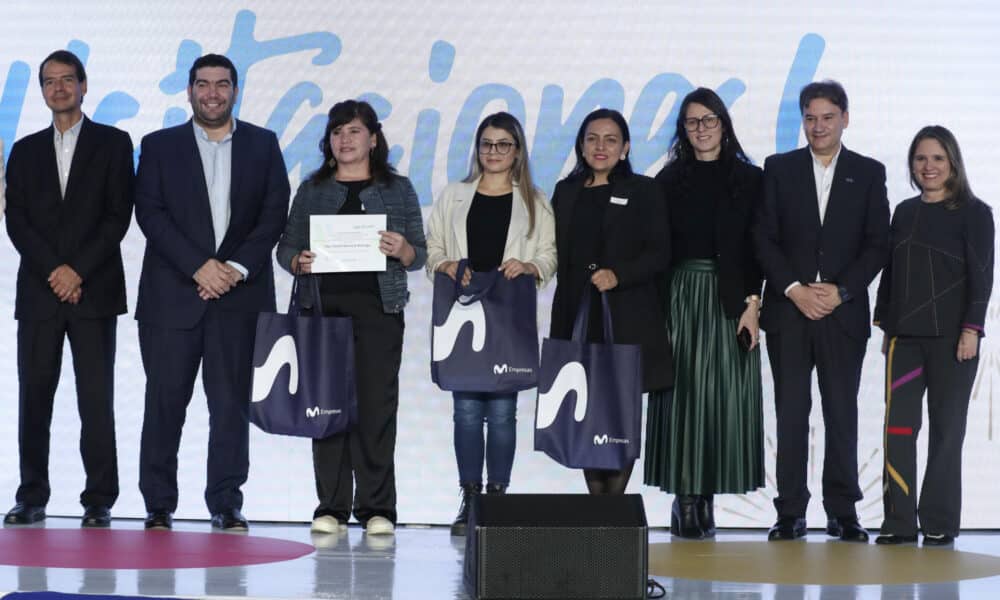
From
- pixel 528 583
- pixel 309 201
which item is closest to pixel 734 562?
pixel 528 583

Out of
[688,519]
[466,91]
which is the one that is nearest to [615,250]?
[688,519]

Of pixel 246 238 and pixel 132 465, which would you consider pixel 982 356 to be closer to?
pixel 246 238

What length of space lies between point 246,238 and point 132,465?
1.38m

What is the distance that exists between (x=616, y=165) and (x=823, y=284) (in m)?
0.79

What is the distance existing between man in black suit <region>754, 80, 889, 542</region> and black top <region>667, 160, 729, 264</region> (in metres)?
0.16

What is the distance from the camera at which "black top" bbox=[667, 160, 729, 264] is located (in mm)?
4500

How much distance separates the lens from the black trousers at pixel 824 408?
448 centimetres

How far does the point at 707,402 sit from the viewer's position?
14.8ft

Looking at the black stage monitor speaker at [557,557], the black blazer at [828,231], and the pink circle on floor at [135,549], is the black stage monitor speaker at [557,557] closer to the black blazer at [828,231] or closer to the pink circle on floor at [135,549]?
the pink circle on floor at [135,549]

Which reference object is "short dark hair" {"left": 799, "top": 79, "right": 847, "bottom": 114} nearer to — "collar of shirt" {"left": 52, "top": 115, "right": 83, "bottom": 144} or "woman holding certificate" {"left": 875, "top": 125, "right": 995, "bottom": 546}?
"woman holding certificate" {"left": 875, "top": 125, "right": 995, "bottom": 546}

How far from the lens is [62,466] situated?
214 inches

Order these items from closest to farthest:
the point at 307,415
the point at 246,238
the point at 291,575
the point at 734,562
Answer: the point at 291,575
the point at 734,562
the point at 307,415
the point at 246,238

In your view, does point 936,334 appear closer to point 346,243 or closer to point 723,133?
point 723,133

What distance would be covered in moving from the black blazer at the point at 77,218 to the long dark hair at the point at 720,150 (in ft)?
Result: 6.30
